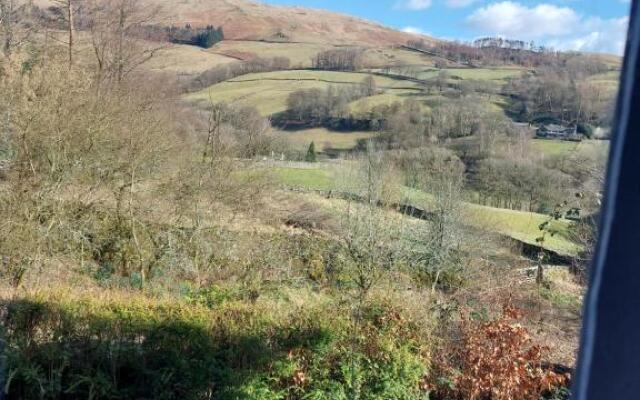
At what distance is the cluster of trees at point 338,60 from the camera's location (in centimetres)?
5700

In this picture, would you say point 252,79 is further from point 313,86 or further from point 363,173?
point 363,173

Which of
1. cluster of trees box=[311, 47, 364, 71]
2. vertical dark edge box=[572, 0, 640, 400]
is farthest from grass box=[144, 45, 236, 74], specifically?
vertical dark edge box=[572, 0, 640, 400]

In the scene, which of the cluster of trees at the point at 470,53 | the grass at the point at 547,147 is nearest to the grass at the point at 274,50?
the cluster of trees at the point at 470,53

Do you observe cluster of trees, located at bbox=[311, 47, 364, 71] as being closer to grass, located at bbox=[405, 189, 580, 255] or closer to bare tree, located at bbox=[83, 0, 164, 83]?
grass, located at bbox=[405, 189, 580, 255]

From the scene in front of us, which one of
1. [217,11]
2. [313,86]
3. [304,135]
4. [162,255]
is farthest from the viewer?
[217,11]

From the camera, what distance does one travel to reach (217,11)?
228 feet

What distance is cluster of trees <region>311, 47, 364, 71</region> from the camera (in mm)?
57000

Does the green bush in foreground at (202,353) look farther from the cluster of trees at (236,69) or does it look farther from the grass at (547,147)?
the cluster of trees at (236,69)

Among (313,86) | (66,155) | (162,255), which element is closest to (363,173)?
(162,255)

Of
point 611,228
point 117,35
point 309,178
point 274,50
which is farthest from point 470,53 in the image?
point 611,228

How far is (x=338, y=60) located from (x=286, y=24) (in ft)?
69.8

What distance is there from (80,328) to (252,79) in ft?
143

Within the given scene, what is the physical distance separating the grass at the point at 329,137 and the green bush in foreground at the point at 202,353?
1062 inches

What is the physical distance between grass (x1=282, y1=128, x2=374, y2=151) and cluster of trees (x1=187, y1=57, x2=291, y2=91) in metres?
6.83
